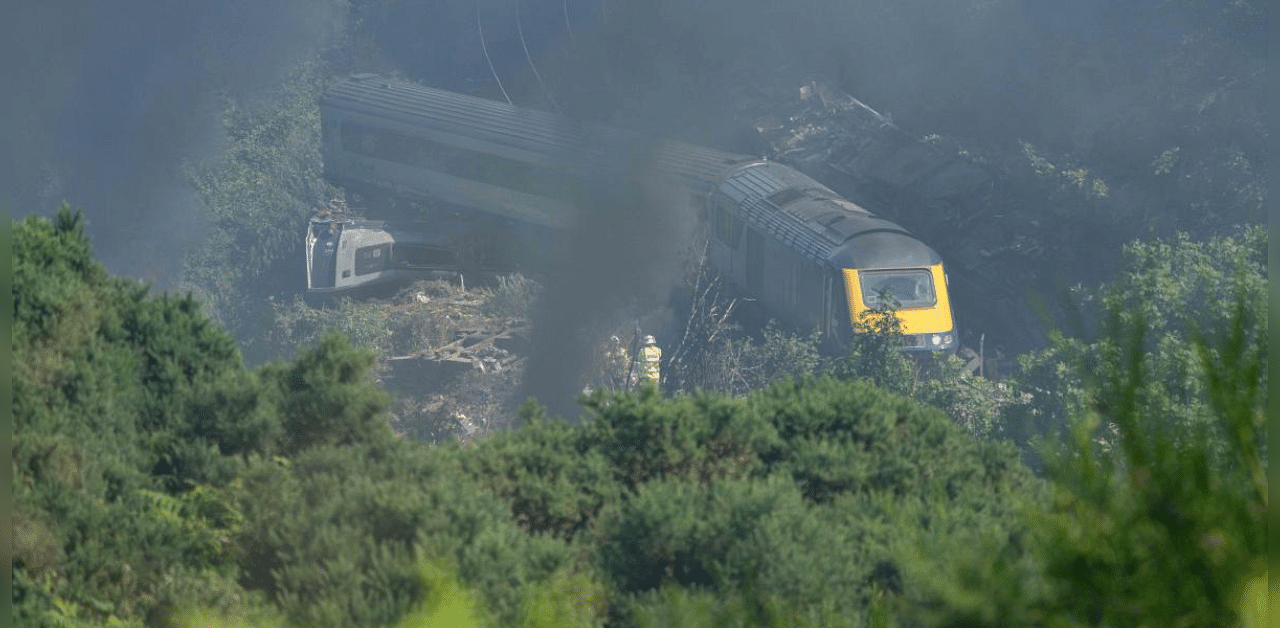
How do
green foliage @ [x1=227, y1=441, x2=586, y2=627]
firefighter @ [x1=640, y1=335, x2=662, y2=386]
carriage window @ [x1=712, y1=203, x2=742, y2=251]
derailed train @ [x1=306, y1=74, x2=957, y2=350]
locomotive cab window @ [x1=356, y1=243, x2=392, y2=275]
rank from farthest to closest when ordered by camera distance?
locomotive cab window @ [x1=356, y1=243, x2=392, y2=275] → carriage window @ [x1=712, y1=203, x2=742, y2=251] → firefighter @ [x1=640, y1=335, x2=662, y2=386] → derailed train @ [x1=306, y1=74, x2=957, y2=350] → green foliage @ [x1=227, y1=441, x2=586, y2=627]

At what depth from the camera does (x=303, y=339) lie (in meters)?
23.6

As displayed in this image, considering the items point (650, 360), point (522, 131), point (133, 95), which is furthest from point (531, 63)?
point (650, 360)

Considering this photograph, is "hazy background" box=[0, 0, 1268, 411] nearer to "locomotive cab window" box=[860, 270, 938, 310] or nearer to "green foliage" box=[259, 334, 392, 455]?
"locomotive cab window" box=[860, 270, 938, 310]

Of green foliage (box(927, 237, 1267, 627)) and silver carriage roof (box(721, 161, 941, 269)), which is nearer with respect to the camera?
green foliage (box(927, 237, 1267, 627))

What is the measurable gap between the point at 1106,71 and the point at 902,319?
10797 millimetres

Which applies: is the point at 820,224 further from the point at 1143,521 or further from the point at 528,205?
the point at 1143,521

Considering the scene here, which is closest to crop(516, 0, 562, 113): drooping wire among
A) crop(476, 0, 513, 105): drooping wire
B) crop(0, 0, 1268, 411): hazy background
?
crop(0, 0, 1268, 411): hazy background

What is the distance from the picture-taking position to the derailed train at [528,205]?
19641mm

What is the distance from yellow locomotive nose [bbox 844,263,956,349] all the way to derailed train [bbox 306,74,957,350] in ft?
0.09

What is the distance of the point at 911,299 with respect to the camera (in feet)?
63.6

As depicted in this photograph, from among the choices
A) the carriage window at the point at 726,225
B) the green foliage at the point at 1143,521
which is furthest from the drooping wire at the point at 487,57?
the green foliage at the point at 1143,521

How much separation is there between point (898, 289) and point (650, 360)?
4.24 meters

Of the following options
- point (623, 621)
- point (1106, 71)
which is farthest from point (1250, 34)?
point (623, 621)

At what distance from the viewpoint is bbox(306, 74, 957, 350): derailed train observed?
19.6 metres
